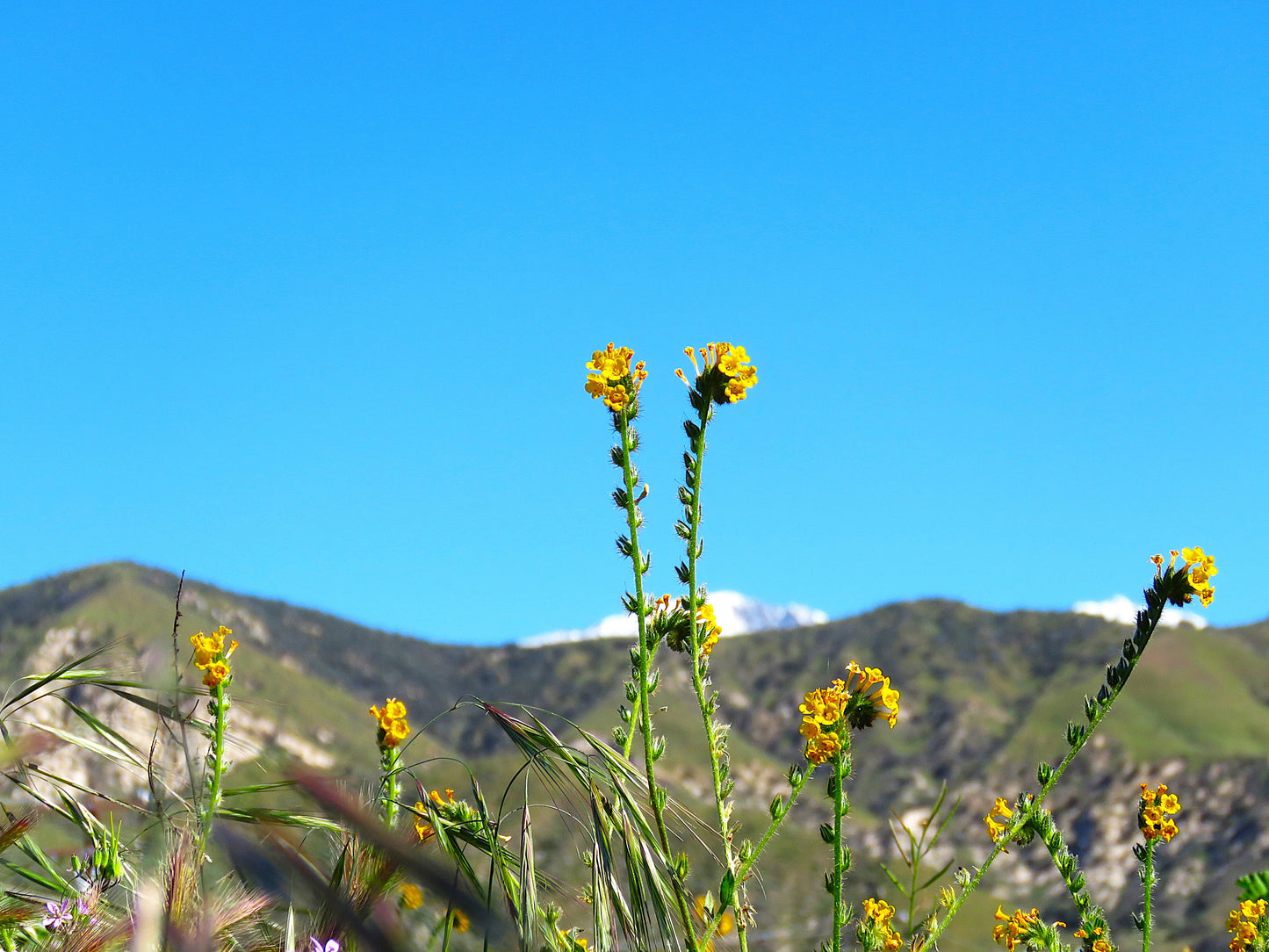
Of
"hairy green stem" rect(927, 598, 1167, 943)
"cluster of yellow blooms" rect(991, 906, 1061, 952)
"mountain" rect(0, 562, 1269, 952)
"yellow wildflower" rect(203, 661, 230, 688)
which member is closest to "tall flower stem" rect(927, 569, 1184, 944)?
"hairy green stem" rect(927, 598, 1167, 943)

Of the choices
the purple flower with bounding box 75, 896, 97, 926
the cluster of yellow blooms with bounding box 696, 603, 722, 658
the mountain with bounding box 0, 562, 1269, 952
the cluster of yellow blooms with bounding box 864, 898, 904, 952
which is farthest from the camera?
the mountain with bounding box 0, 562, 1269, 952

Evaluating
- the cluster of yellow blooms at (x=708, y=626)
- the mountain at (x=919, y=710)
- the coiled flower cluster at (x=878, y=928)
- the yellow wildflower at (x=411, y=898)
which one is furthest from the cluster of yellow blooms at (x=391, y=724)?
the mountain at (x=919, y=710)

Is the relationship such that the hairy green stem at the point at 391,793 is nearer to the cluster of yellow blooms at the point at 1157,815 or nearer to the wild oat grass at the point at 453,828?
the wild oat grass at the point at 453,828

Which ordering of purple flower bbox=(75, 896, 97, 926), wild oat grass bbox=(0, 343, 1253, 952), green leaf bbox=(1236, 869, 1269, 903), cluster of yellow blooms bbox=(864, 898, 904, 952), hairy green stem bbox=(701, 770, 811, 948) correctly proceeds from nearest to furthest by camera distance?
green leaf bbox=(1236, 869, 1269, 903), wild oat grass bbox=(0, 343, 1253, 952), purple flower bbox=(75, 896, 97, 926), hairy green stem bbox=(701, 770, 811, 948), cluster of yellow blooms bbox=(864, 898, 904, 952)

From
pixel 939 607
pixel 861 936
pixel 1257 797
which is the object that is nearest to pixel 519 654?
pixel 939 607

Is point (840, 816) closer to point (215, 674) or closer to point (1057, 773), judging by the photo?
point (1057, 773)

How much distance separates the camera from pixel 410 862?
2080 millimetres

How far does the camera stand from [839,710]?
3844 mm

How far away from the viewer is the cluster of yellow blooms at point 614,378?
3840 millimetres

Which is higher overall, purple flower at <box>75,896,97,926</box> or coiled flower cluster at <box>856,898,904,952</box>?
purple flower at <box>75,896,97,926</box>

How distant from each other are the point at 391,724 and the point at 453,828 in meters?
1.13

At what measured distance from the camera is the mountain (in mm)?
117312

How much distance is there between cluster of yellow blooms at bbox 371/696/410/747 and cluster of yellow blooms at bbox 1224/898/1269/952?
13.7 ft

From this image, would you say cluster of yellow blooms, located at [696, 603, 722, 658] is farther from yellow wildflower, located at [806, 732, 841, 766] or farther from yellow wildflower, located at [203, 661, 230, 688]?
yellow wildflower, located at [203, 661, 230, 688]
